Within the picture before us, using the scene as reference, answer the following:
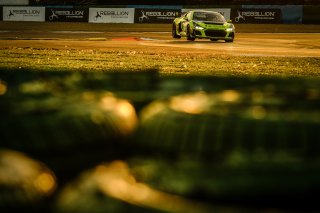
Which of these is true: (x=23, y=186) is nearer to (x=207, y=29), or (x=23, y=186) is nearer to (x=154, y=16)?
(x=207, y=29)

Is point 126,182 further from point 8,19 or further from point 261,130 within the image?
point 8,19

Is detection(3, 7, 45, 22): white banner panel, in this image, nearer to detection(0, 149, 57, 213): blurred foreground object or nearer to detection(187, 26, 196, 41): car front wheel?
detection(187, 26, 196, 41): car front wheel

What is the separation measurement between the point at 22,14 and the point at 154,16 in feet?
30.9

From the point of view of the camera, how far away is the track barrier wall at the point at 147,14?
1361 inches

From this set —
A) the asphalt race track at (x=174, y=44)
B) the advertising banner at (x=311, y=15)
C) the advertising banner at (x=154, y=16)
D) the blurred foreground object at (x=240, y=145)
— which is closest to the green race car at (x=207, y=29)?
the asphalt race track at (x=174, y=44)

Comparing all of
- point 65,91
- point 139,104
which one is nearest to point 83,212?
point 139,104

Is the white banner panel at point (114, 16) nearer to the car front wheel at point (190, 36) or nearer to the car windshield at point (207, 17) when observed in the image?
the car windshield at point (207, 17)

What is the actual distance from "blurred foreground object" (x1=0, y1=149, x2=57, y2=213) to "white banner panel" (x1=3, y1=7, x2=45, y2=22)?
38086mm

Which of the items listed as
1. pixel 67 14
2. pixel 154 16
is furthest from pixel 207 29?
pixel 67 14

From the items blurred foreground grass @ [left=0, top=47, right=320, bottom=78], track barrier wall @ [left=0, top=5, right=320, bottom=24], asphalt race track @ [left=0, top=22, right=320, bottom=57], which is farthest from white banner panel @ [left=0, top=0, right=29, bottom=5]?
blurred foreground grass @ [left=0, top=47, right=320, bottom=78]

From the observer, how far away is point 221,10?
34500mm

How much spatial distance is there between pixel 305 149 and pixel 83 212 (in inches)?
18.0

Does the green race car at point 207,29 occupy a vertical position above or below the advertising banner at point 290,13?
below

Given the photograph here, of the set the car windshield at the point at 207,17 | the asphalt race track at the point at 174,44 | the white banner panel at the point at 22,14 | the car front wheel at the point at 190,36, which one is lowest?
the asphalt race track at the point at 174,44
